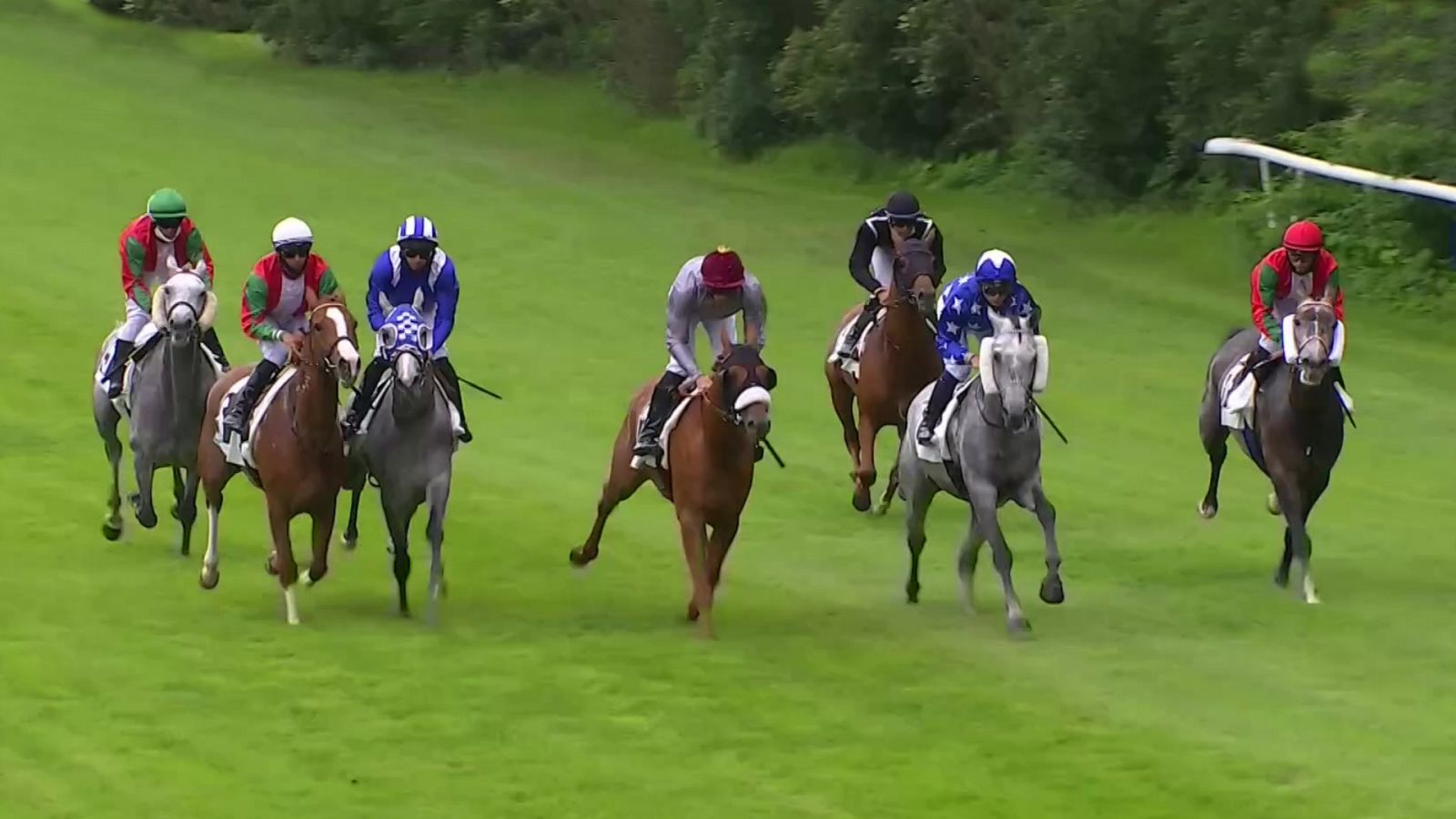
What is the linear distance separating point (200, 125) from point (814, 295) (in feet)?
47.0

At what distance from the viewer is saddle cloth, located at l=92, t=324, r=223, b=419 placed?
15211 millimetres

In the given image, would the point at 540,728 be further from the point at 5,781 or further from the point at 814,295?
the point at 814,295

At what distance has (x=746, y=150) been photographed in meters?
36.7

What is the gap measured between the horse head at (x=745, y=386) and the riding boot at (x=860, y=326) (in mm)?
4670

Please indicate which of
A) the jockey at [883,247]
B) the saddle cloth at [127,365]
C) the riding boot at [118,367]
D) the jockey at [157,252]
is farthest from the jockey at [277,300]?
the jockey at [883,247]

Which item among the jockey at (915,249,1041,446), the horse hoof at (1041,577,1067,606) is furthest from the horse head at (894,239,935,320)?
the horse hoof at (1041,577,1067,606)

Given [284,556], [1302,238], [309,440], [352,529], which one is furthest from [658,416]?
[1302,238]

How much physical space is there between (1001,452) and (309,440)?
372 centimetres

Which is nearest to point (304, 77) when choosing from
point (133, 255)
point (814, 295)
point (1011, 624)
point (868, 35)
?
point (868, 35)

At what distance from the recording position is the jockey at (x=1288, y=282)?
48.6 feet

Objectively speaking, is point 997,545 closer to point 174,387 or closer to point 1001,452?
point 1001,452

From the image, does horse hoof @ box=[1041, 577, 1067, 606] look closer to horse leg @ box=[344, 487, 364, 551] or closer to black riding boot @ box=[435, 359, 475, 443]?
black riding boot @ box=[435, 359, 475, 443]

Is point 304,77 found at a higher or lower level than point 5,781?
higher

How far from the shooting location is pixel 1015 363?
12.8 meters
